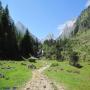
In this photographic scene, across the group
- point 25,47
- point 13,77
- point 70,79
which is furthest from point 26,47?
point 13,77

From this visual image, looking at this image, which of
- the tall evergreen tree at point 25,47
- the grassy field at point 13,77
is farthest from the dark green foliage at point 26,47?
the grassy field at point 13,77

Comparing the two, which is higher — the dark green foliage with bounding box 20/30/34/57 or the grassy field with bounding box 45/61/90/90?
the dark green foliage with bounding box 20/30/34/57

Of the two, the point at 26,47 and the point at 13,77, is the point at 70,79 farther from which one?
the point at 26,47

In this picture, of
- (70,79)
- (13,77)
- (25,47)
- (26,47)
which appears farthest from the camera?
(26,47)

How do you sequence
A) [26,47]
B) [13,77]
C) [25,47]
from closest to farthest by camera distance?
1. [13,77]
2. [25,47]
3. [26,47]

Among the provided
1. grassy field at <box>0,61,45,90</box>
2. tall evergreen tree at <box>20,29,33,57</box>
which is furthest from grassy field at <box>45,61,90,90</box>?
tall evergreen tree at <box>20,29,33,57</box>

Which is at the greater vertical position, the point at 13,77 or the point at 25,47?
the point at 25,47

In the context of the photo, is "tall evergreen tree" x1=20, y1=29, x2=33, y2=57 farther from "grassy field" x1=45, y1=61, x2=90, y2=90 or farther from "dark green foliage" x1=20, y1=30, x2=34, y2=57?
"grassy field" x1=45, y1=61, x2=90, y2=90

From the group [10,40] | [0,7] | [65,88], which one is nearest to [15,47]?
[10,40]

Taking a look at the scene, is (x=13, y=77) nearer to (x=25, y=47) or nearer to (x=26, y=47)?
(x=25, y=47)

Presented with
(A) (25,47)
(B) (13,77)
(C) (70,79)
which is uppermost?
(A) (25,47)

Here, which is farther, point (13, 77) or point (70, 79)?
point (70, 79)

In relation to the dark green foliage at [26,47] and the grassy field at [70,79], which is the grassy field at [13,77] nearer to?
the grassy field at [70,79]

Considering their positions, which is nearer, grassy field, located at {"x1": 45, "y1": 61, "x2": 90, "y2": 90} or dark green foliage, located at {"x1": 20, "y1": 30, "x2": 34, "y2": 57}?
grassy field, located at {"x1": 45, "y1": 61, "x2": 90, "y2": 90}
